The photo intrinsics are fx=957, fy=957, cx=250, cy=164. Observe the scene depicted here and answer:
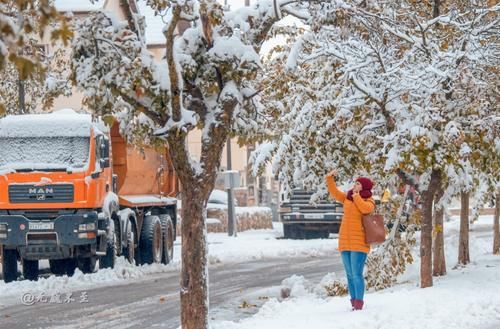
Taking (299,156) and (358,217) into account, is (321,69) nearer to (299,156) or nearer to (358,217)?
(299,156)

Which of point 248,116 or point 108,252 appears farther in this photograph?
point 108,252

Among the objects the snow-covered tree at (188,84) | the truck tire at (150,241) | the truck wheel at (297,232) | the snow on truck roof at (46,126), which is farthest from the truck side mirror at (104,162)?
the truck wheel at (297,232)

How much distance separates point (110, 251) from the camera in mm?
19375

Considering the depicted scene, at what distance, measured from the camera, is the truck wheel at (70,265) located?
2000 cm

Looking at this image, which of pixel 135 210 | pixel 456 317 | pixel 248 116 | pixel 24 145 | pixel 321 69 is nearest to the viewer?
pixel 248 116

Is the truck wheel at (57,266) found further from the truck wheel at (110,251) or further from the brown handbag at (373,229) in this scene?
the brown handbag at (373,229)

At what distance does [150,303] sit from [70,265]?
575 centimetres

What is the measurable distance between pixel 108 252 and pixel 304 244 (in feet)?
34.5

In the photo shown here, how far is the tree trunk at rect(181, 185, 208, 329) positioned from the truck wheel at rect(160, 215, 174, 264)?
496 inches

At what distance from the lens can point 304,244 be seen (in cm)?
2889

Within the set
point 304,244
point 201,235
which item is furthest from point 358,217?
point 304,244

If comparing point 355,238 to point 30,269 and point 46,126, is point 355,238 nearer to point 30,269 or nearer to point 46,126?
point 46,126

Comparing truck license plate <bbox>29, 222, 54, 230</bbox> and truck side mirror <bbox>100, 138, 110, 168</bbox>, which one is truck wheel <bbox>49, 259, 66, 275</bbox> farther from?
truck side mirror <bbox>100, 138, 110, 168</bbox>

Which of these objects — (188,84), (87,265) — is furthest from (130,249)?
(188,84)
